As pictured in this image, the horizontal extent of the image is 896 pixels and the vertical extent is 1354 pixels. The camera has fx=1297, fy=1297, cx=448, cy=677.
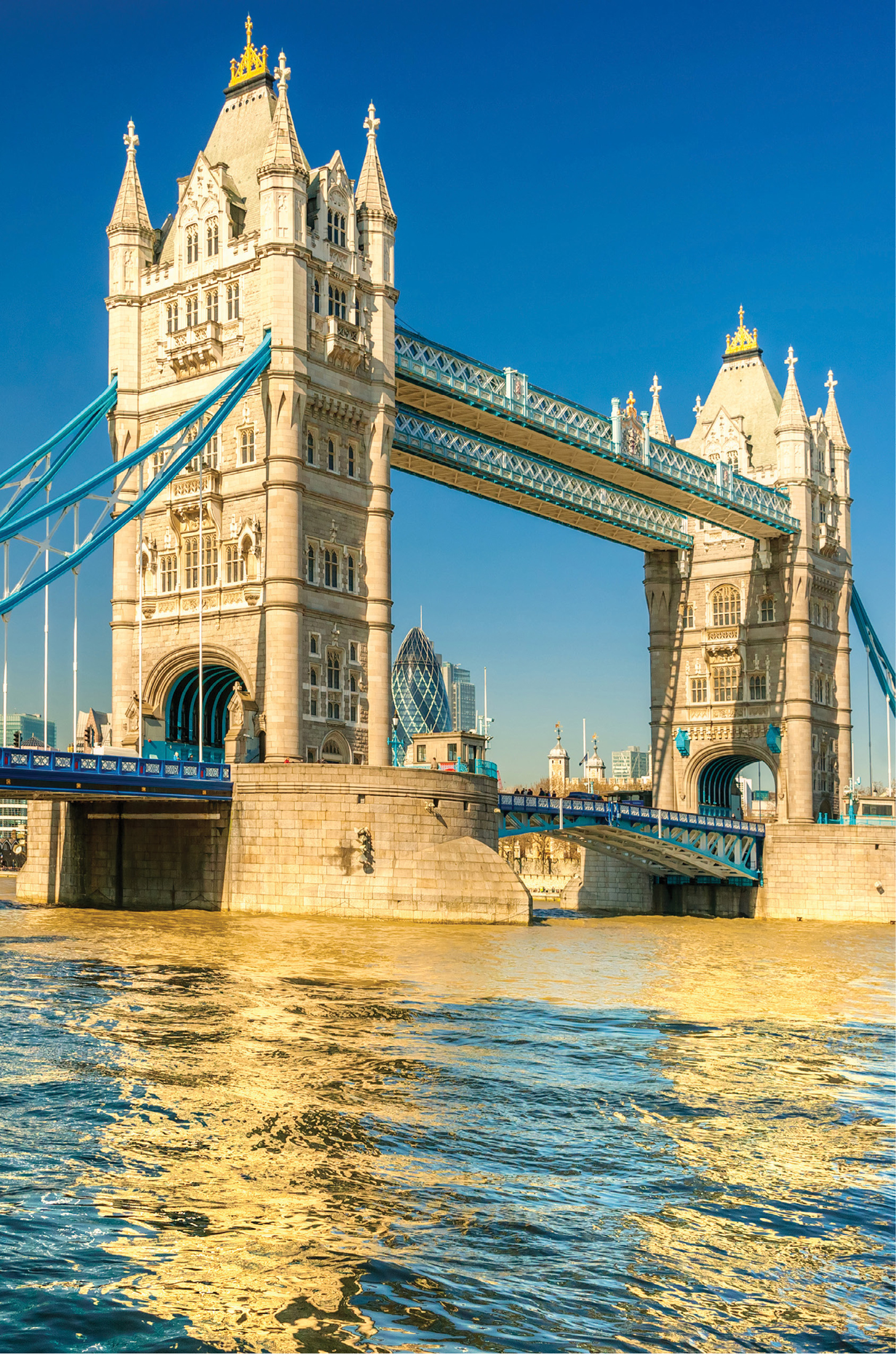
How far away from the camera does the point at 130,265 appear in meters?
53.0

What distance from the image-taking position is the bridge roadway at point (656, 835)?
55156 millimetres

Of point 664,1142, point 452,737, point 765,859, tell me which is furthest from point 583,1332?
point 765,859

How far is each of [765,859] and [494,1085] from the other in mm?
52841

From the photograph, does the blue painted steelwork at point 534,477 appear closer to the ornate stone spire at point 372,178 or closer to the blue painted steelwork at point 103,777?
the ornate stone spire at point 372,178

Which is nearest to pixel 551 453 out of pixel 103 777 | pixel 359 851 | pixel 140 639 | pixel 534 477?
pixel 534 477

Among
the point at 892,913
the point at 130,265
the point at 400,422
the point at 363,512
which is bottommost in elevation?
the point at 892,913

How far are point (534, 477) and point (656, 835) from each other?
18.4m

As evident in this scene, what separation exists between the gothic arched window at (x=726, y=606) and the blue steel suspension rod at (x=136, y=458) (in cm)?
3897

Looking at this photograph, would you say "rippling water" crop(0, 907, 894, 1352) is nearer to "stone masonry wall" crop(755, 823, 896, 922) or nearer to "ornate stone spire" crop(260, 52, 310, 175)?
"ornate stone spire" crop(260, 52, 310, 175)

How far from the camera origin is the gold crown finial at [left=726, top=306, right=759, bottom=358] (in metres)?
79.3

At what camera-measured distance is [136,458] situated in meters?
44.9

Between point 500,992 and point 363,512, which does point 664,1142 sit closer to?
point 500,992

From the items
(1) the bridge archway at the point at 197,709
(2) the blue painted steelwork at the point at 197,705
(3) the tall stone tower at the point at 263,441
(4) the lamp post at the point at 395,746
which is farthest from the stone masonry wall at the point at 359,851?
(4) the lamp post at the point at 395,746

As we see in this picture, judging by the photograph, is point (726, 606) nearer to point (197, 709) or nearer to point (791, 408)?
point (791, 408)
